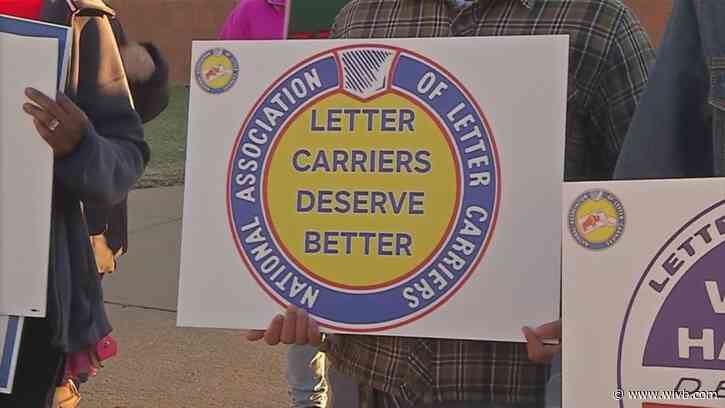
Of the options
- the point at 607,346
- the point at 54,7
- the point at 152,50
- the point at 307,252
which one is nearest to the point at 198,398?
the point at 152,50

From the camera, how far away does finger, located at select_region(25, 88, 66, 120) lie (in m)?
2.38

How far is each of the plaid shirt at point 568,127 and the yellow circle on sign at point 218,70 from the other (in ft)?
1.60

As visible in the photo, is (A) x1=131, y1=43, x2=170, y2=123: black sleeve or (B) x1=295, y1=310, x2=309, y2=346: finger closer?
(B) x1=295, y1=310, x2=309, y2=346: finger

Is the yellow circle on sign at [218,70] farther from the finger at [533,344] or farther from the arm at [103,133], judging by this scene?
the finger at [533,344]

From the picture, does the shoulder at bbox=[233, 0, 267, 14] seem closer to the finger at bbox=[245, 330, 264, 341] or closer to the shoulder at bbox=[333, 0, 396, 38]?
the shoulder at bbox=[333, 0, 396, 38]

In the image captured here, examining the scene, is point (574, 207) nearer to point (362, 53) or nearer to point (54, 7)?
point (362, 53)

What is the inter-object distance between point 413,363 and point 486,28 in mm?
710

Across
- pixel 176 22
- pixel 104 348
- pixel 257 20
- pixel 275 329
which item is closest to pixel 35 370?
pixel 104 348

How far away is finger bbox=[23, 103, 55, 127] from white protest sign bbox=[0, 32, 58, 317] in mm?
24

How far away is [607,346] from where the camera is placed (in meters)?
1.63

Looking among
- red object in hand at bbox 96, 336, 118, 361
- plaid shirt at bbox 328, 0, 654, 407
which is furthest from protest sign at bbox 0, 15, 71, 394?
plaid shirt at bbox 328, 0, 654, 407

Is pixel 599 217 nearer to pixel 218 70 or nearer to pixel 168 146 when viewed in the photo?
pixel 218 70

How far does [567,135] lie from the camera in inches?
85.1

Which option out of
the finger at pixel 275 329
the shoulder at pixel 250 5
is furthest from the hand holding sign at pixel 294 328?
the shoulder at pixel 250 5
